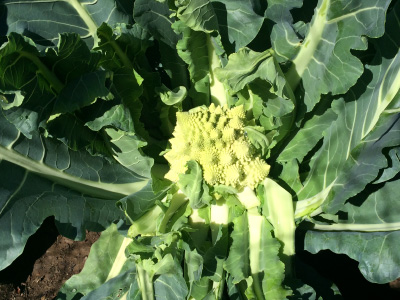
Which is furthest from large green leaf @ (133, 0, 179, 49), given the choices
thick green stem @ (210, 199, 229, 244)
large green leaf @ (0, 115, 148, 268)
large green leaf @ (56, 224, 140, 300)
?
large green leaf @ (56, 224, 140, 300)

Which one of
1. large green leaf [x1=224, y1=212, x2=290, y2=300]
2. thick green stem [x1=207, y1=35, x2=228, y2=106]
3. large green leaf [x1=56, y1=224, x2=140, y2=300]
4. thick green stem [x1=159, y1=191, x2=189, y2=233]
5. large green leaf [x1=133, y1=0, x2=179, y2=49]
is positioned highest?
large green leaf [x1=133, y1=0, x2=179, y2=49]

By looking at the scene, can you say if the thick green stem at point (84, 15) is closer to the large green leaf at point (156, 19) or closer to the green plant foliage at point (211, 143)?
the green plant foliage at point (211, 143)

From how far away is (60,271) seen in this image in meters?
2.47

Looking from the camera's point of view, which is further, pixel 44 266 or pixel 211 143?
pixel 44 266

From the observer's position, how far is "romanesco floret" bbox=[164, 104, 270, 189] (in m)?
1.87

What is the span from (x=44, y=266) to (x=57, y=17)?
1367mm

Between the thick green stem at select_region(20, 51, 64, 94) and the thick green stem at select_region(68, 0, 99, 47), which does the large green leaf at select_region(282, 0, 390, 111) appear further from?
the thick green stem at select_region(20, 51, 64, 94)

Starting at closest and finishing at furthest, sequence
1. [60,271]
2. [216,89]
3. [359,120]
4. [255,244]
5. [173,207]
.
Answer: [359,120], [255,244], [173,207], [216,89], [60,271]

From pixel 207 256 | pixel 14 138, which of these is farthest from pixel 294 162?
pixel 14 138

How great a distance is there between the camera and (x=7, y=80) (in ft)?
4.77

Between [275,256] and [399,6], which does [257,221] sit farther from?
[399,6]

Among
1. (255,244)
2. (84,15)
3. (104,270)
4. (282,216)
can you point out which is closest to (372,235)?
(282,216)

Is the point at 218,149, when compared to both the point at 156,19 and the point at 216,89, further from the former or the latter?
the point at 156,19

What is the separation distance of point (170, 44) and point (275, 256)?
1.00 m
